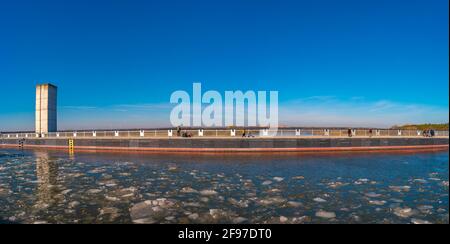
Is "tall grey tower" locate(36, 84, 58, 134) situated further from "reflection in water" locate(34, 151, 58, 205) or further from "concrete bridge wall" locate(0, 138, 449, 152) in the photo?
"reflection in water" locate(34, 151, 58, 205)

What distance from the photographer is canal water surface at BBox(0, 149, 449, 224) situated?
769 centimetres

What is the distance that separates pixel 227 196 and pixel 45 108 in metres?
43.1

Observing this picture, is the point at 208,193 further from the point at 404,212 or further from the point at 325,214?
the point at 404,212

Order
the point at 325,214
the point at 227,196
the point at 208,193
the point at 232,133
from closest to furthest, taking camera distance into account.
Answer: the point at 325,214 < the point at 227,196 < the point at 208,193 < the point at 232,133

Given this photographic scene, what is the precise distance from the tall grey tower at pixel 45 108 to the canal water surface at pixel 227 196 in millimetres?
30489

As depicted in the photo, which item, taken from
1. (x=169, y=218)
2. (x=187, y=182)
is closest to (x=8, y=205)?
(x=169, y=218)

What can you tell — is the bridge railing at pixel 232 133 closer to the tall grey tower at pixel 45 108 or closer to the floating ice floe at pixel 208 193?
the tall grey tower at pixel 45 108

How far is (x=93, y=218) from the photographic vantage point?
24.9ft

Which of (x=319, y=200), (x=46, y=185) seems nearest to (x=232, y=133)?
(x=46, y=185)

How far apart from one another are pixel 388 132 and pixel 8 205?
127ft

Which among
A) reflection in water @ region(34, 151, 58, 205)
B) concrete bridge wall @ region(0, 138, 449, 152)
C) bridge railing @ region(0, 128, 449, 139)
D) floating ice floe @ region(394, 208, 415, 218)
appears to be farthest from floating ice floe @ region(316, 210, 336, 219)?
bridge railing @ region(0, 128, 449, 139)

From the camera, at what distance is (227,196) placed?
32.9 ft
